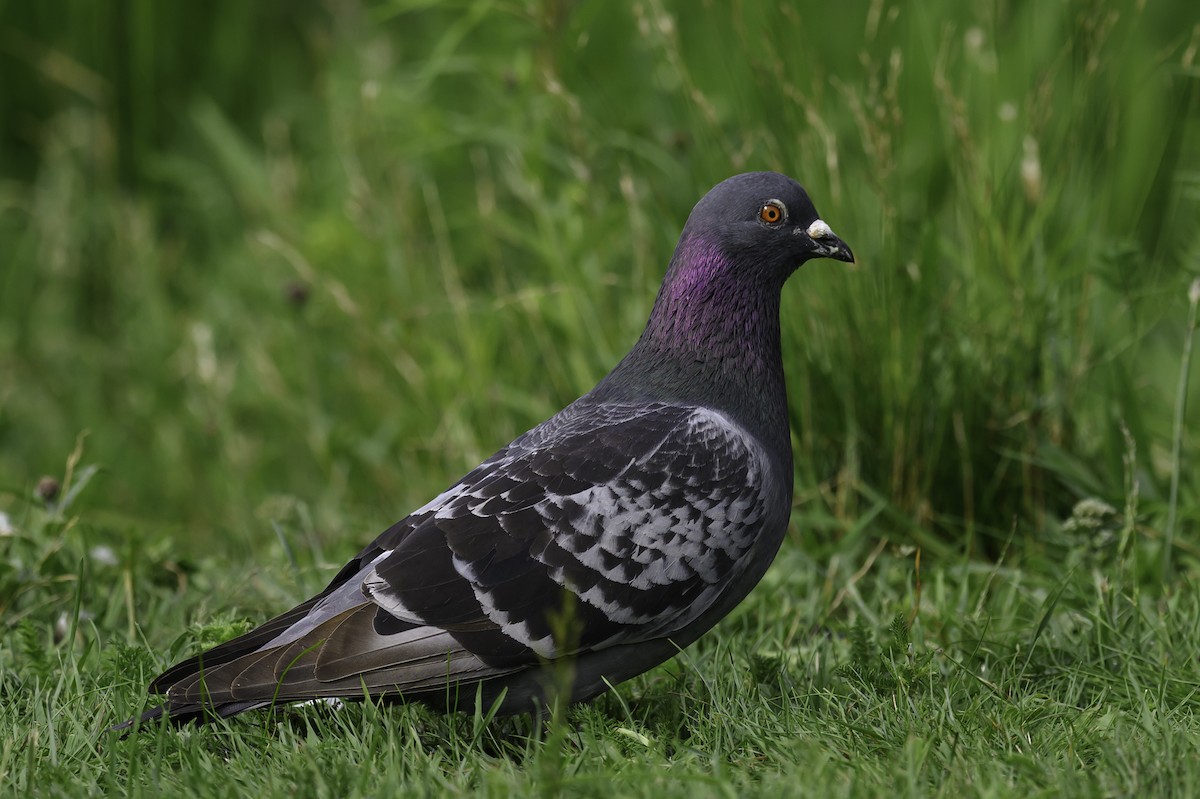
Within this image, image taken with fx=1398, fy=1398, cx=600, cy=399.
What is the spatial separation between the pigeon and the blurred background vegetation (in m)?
0.69

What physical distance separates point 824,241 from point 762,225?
0.16m

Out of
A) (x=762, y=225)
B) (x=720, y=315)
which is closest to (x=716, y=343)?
(x=720, y=315)

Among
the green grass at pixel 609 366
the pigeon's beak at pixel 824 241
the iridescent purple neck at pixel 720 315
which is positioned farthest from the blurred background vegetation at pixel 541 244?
the iridescent purple neck at pixel 720 315

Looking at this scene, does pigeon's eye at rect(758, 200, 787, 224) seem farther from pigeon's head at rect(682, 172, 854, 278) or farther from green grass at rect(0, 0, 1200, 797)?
green grass at rect(0, 0, 1200, 797)

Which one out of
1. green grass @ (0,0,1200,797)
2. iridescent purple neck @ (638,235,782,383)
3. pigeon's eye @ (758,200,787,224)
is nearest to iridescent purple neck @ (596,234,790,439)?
iridescent purple neck @ (638,235,782,383)

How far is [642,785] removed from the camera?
2551 mm

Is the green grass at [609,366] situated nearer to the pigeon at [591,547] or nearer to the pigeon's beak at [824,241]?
the pigeon at [591,547]

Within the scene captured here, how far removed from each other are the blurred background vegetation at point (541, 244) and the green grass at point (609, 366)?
0.02 metres

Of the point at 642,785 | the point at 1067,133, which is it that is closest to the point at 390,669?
the point at 642,785

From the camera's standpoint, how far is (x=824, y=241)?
3.43 metres

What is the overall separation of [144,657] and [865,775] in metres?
1.70

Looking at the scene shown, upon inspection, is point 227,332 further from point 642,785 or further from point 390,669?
point 642,785

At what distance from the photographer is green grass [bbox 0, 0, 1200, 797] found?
2908mm

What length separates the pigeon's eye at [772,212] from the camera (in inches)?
134
